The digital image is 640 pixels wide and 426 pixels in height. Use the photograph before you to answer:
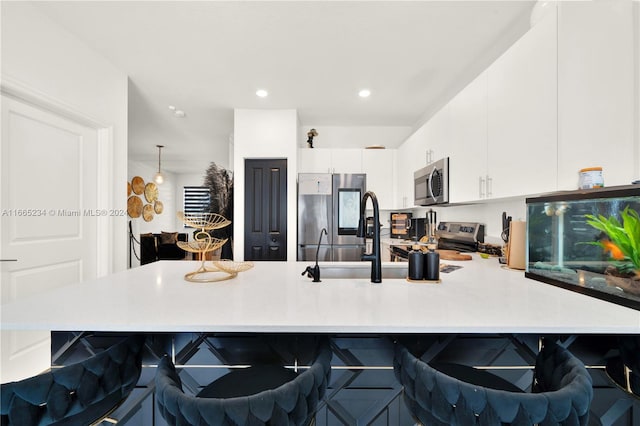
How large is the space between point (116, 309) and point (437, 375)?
3.08ft

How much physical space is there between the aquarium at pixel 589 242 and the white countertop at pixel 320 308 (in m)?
0.06

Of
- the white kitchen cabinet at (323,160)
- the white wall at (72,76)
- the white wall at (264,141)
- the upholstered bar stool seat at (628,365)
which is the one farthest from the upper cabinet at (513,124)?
the white wall at (72,76)

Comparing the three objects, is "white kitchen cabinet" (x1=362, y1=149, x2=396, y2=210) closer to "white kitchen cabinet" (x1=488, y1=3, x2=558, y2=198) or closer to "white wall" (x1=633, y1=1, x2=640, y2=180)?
"white kitchen cabinet" (x1=488, y1=3, x2=558, y2=198)

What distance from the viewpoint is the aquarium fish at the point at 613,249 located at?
0.93 m

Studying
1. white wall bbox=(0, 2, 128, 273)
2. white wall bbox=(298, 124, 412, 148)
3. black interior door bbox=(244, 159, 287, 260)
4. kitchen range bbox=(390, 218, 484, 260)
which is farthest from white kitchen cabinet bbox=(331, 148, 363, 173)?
white wall bbox=(0, 2, 128, 273)

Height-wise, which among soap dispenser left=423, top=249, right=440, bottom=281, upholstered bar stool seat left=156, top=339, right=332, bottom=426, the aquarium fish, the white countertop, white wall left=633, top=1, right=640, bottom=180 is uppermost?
white wall left=633, top=1, right=640, bottom=180

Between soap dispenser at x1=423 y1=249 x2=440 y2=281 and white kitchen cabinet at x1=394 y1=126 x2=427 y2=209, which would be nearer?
soap dispenser at x1=423 y1=249 x2=440 y2=281

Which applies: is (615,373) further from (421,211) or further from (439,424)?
(421,211)

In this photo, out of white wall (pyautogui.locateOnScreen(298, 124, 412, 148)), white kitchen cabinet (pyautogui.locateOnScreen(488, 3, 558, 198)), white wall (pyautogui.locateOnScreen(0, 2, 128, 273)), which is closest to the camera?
white kitchen cabinet (pyautogui.locateOnScreen(488, 3, 558, 198))

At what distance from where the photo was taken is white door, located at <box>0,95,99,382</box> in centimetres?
181

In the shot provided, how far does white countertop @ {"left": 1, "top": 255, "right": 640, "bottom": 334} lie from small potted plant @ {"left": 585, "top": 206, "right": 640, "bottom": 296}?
0.09 meters

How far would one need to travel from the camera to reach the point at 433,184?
261 centimetres

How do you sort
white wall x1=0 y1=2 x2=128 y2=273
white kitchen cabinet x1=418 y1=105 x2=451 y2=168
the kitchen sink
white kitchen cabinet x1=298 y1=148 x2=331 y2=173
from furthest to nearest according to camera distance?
white kitchen cabinet x1=298 y1=148 x2=331 y2=173 → white kitchen cabinet x1=418 y1=105 x2=451 y2=168 → white wall x1=0 y1=2 x2=128 y2=273 → the kitchen sink

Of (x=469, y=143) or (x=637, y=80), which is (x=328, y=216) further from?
(x=637, y=80)
